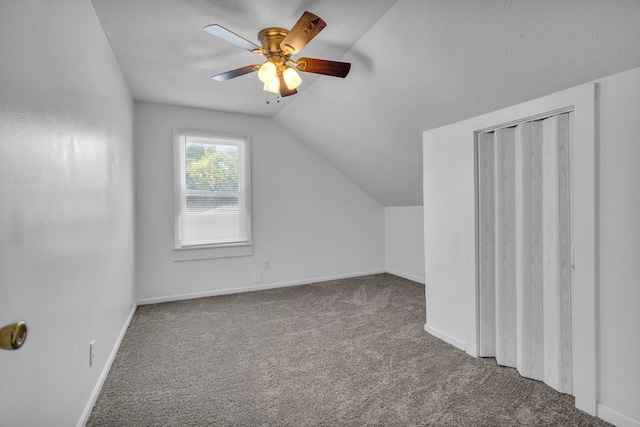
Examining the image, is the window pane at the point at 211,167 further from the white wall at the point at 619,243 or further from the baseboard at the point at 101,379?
the white wall at the point at 619,243

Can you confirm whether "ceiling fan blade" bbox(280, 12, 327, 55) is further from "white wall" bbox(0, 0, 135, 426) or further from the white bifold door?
the white bifold door

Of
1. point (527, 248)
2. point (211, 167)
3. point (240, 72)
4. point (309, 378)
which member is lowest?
point (309, 378)

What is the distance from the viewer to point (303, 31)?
5.89 feet

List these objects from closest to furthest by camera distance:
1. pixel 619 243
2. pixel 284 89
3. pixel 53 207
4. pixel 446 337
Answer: pixel 53 207 → pixel 619 243 → pixel 284 89 → pixel 446 337

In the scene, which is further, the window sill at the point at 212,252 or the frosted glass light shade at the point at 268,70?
the window sill at the point at 212,252

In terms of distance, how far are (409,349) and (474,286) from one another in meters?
0.70

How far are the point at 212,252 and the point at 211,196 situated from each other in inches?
28.0

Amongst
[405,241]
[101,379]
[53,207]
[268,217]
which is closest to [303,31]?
[53,207]

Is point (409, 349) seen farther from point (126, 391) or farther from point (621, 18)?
point (621, 18)

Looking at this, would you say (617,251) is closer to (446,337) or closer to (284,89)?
(446,337)

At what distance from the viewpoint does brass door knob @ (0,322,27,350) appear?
656 mm

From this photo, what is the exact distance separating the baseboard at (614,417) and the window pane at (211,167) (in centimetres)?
381

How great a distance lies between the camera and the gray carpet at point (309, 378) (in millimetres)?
1679

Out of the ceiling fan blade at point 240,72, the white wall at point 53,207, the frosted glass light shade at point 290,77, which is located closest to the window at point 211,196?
the white wall at point 53,207
